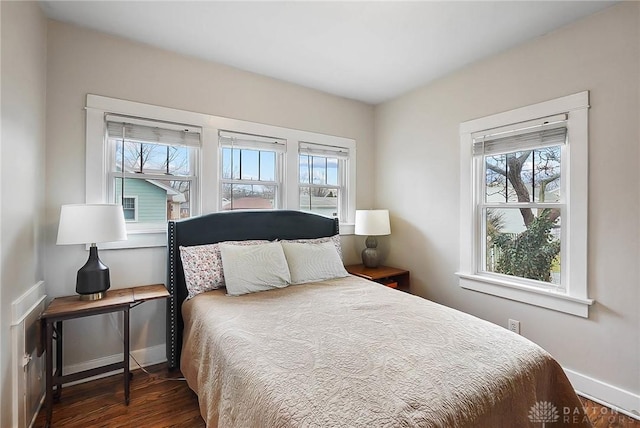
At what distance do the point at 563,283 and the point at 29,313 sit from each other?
3619mm

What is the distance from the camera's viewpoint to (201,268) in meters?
2.38

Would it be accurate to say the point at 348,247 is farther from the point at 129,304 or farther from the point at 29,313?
the point at 29,313

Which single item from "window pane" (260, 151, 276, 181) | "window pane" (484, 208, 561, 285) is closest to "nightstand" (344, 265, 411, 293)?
"window pane" (484, 208, 561, 285)

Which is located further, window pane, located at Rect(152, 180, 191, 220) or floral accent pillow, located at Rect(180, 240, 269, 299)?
window pane, located at Rect(152, 180, 191, 220)

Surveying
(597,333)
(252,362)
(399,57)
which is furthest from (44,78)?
(597,333)

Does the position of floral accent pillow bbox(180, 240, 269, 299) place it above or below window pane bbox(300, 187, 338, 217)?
below

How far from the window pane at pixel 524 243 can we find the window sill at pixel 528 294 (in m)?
0.15

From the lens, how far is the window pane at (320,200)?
344 centimetres

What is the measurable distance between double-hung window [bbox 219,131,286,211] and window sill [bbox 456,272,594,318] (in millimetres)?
2046

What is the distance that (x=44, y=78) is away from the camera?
211 cm

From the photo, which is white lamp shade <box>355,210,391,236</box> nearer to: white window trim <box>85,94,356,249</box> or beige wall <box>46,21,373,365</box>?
white window trim <box>85,94,356,249</box>

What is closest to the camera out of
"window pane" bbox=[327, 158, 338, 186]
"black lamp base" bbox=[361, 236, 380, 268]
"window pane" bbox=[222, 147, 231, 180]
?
"window pane" bbox=[222, 147, 231, 180]

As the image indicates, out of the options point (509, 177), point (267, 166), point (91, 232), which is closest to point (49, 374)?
point (91, 232)

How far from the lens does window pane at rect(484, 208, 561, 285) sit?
2.39 meters
